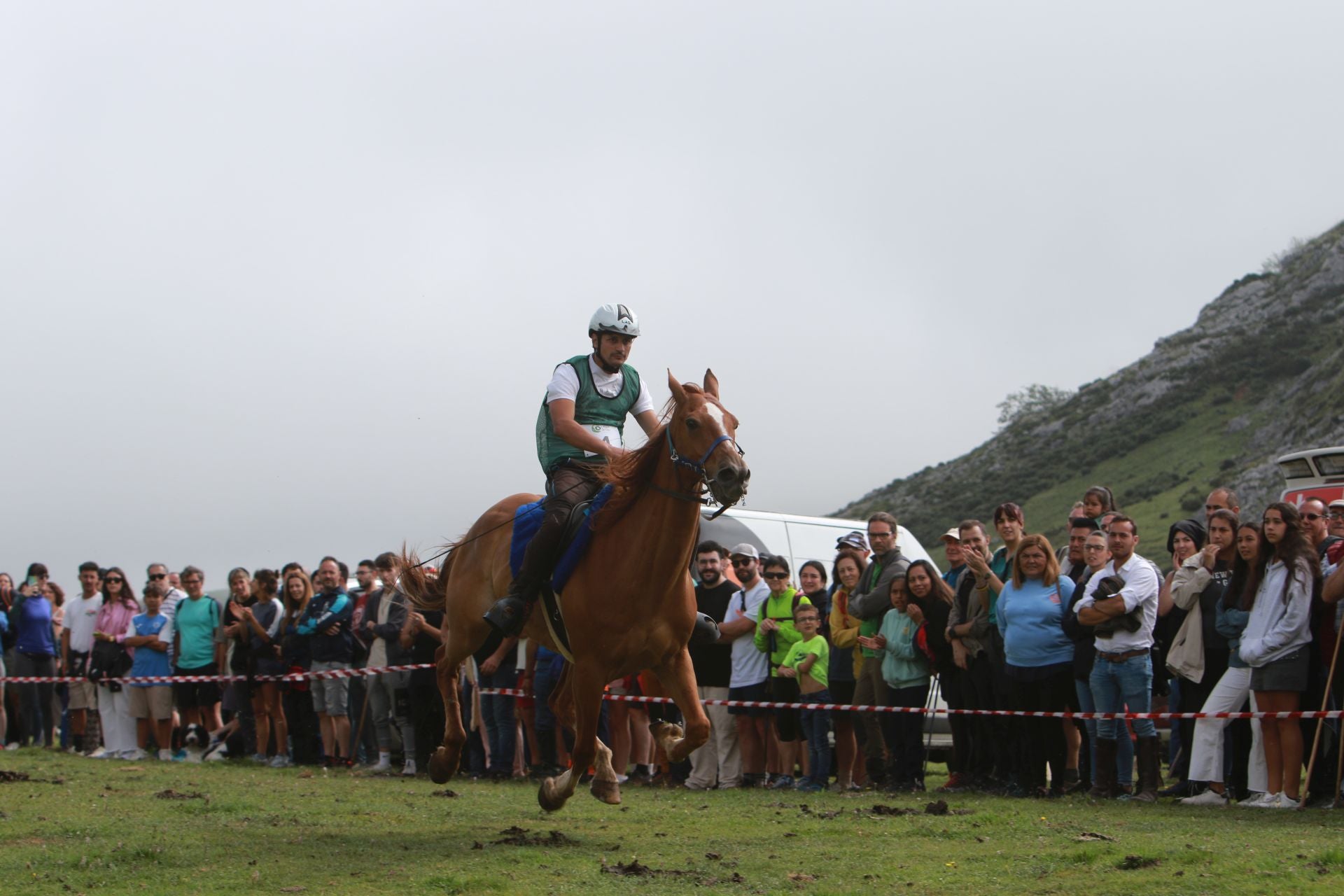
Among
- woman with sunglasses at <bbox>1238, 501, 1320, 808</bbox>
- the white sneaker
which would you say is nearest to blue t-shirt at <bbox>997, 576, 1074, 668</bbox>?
the white sneaker

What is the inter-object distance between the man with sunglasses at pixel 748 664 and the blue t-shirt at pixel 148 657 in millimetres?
8418

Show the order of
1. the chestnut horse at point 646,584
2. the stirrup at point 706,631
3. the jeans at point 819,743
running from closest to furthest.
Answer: the chestnut horse at point 646,584 → the stirrup at point 706,631 → the jeans at point 819,743

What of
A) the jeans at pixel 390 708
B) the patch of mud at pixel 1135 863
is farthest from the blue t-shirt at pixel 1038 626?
the jeans at pixel 390 708

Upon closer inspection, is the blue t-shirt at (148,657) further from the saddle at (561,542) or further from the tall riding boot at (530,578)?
the tall riding boot at (530,578)

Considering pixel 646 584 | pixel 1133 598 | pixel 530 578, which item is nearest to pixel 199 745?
pixel 530 578

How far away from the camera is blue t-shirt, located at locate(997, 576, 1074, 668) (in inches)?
486

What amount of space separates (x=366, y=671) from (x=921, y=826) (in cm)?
845

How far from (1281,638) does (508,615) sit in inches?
234

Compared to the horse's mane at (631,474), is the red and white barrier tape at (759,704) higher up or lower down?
lower down

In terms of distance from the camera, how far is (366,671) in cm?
1639

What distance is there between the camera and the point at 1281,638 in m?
10.8

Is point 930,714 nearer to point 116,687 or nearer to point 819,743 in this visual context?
point 819,743

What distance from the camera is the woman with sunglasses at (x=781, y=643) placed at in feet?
46.2

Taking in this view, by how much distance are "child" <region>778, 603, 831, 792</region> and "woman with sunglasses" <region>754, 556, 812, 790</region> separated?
0.08m
